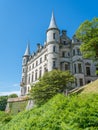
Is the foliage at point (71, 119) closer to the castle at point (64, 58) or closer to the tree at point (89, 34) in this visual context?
the tree at point (89, 34)

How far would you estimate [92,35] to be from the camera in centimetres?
3094

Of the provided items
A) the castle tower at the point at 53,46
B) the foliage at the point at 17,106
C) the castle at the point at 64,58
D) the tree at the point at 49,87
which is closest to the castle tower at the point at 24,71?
the castle at the point at 64,58

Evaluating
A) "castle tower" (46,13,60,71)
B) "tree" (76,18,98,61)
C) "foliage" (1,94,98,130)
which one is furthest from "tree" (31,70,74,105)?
"foliage" (1,94,98,130)

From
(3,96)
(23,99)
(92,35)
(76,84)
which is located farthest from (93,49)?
(3,96)

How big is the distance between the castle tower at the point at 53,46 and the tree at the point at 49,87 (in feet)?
53.6

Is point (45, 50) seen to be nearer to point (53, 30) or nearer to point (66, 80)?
point (53, 30)

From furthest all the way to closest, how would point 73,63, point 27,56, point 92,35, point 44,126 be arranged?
point 27,56, point 73,63, point 92,35, point 44,126

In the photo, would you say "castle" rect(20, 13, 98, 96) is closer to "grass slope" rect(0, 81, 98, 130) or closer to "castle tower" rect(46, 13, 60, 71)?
"castle tower" rect(46, 13, 60, 71)

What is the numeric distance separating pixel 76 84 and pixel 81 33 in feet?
72.0

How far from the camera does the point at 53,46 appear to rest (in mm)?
54875

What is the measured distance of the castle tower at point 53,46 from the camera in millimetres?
53250

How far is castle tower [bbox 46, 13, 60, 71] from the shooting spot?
53.2 m

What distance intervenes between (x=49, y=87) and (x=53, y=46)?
75.7ft

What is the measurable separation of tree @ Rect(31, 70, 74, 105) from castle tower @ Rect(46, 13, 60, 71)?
1632 cm
